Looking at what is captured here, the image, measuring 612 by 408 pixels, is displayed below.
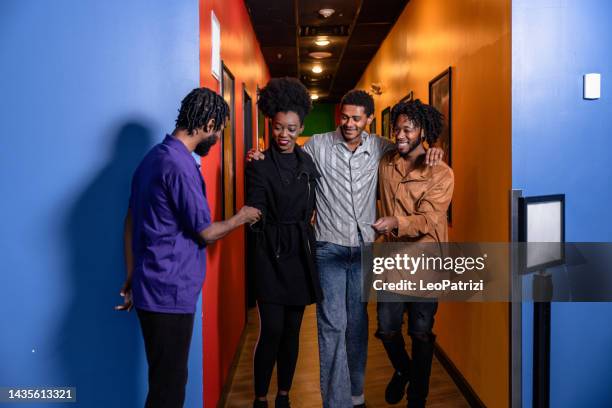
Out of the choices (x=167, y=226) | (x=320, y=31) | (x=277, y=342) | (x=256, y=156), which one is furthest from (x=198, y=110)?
(x=320, y=31)

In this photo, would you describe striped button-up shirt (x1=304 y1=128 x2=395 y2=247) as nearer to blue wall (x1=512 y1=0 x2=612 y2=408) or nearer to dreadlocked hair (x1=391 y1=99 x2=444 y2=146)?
dreadlocked hair (x1=391 y1=99 x2=444 y2=146)

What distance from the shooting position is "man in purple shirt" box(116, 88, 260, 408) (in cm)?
178

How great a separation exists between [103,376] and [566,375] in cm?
207

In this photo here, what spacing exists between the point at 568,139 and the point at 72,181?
2.15 m

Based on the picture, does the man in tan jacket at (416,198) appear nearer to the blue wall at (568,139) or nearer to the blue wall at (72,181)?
the blue wall at (568,139)

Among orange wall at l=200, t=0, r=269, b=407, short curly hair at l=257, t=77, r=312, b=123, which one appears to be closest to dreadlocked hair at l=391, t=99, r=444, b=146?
short curly hair at l=257, t=77, r=312, b=123

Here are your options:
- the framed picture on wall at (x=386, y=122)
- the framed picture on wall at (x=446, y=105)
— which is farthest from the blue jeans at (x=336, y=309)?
the framed picture on wall at (x=386, y=122)

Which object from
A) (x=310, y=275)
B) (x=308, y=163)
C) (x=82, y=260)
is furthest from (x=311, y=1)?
(x=82, y=260)

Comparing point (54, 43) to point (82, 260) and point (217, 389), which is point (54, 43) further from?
point (217, 389)

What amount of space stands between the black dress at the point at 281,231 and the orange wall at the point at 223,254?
278 millimetres

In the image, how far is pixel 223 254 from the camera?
323cm

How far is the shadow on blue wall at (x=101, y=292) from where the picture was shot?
7.06 feet

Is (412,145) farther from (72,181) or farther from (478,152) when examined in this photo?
(72,181)

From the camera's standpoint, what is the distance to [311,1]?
17.1ft
